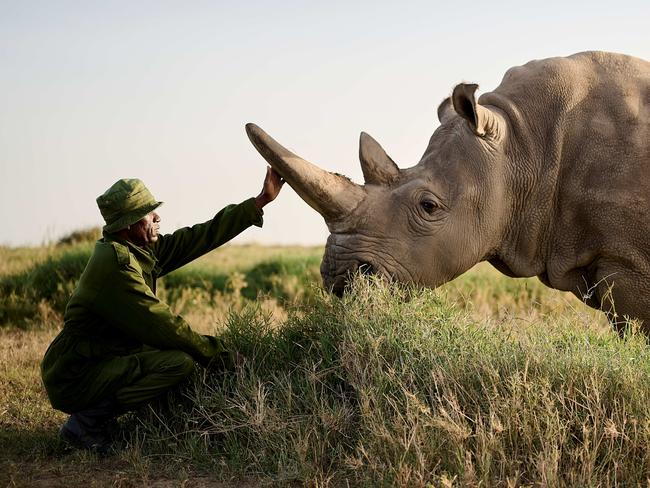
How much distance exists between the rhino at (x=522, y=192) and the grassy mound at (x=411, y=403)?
0.39 metres

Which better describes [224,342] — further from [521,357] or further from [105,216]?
[521,357]

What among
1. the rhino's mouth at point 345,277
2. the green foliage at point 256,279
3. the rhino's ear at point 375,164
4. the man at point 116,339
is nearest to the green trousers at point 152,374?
the man at point 116,339

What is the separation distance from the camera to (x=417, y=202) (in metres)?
6.18

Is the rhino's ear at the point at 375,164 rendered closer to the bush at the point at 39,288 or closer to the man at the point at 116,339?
the man at the point at 116,339

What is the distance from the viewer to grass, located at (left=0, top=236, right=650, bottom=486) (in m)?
4.54

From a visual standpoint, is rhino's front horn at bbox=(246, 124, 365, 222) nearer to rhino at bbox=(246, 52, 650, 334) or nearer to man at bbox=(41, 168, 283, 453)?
rhino at bbox=(246, 52, 650, 334)

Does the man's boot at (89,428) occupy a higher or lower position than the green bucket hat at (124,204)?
lower

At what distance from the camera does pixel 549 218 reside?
6.53 m

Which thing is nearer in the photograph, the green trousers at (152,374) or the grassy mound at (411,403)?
the grassy mound at (411,403)

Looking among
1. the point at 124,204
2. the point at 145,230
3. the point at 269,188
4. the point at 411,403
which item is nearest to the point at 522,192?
the point at 269,188

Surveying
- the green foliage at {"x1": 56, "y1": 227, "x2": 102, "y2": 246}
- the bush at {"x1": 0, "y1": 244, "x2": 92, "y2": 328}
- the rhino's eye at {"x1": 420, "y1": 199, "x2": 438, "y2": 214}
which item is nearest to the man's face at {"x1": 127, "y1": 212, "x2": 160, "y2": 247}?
the rhino's eye at {"x1": 420, "y1": 199, "x2": 438, "y2": 214}

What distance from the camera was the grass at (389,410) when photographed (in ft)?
14.9

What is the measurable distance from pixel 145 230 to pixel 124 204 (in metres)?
0.25

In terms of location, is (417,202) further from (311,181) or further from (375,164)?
(311,181)
